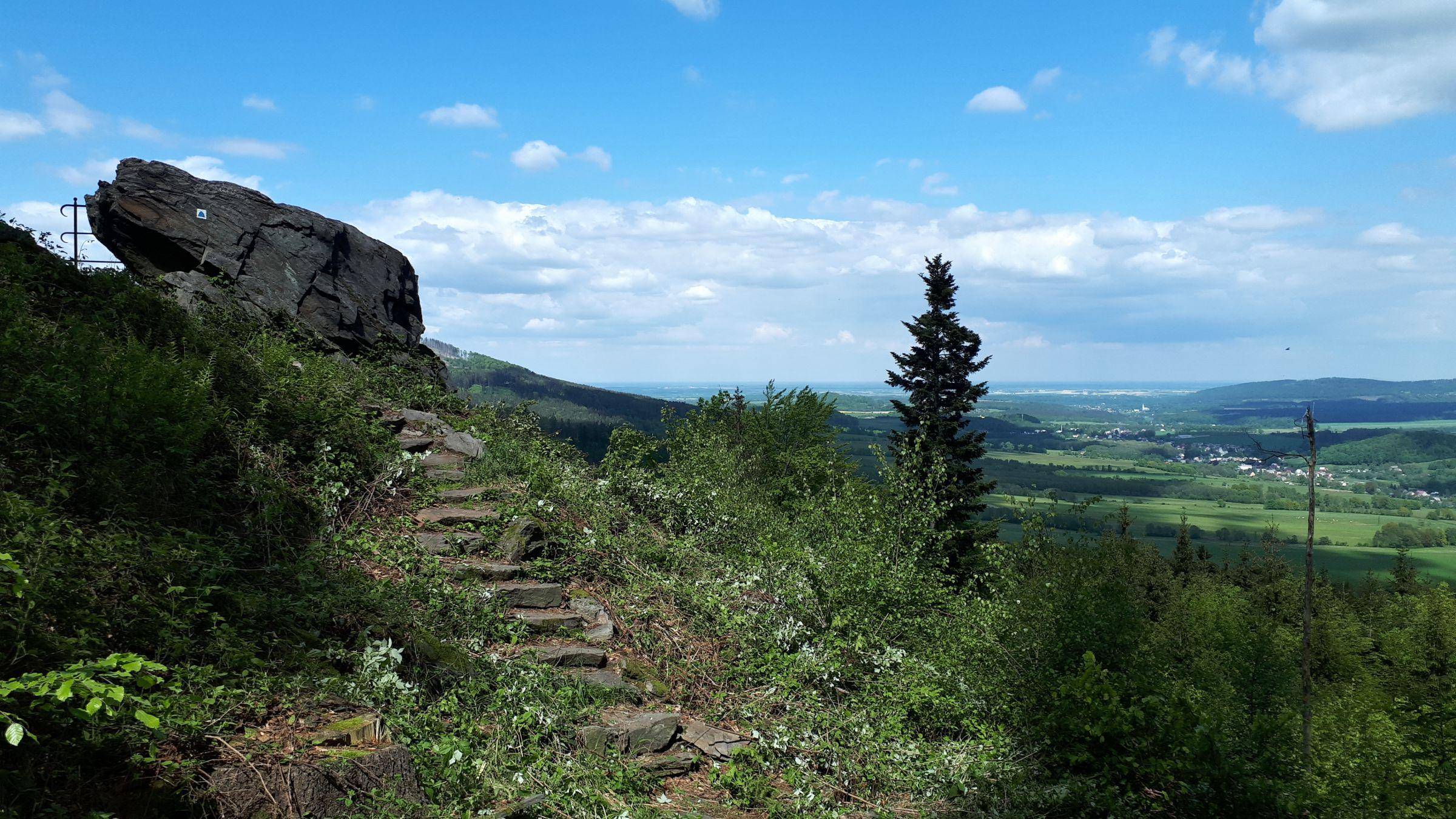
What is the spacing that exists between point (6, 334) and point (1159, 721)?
34.5 feet

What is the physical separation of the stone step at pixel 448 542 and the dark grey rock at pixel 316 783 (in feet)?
11.2

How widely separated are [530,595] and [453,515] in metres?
1.67

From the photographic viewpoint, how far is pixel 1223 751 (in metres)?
5.07

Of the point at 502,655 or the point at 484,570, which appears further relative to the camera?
the point at 484,570

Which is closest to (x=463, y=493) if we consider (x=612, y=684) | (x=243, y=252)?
(x=612, y=684)

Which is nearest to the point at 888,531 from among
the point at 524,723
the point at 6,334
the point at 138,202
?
the point at 524,723

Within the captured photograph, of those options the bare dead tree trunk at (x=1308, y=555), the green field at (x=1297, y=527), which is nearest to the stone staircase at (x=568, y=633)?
the bare dead tree trunk at (x=1308, y=555)

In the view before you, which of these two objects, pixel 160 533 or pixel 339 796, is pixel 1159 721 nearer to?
pixel 339 796

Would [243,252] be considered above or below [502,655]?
above

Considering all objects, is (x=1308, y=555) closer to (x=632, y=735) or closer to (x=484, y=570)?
(x=632, y=735)

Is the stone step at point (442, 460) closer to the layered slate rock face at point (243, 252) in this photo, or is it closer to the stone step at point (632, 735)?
the layered slate rock face at point (243, 252)

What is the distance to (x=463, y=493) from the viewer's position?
360 inches

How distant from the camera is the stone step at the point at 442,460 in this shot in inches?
384

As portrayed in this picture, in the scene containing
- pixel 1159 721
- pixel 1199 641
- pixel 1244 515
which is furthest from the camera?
pixel 1244 515
